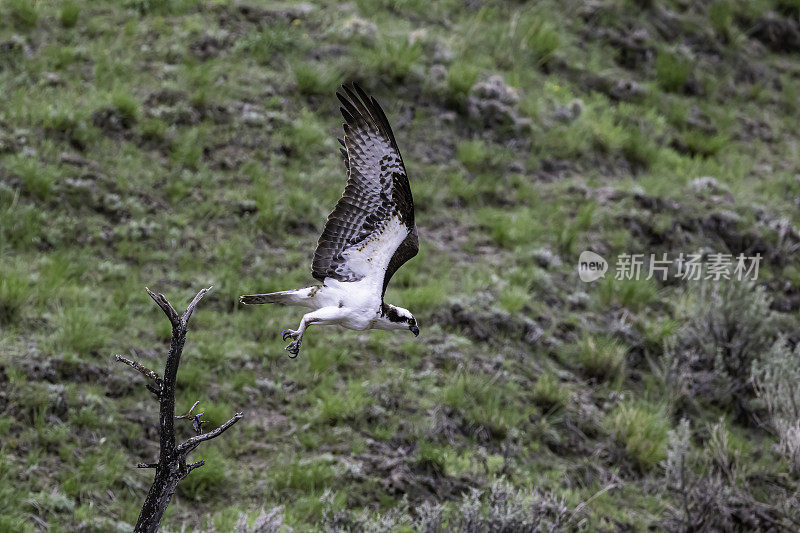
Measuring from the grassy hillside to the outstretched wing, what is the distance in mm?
1982

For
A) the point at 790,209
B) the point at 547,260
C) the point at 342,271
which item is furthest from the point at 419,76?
the point at 342,271

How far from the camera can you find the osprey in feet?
11.1

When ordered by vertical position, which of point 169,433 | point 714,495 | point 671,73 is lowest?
point 714,495

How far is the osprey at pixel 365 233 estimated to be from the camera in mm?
3381

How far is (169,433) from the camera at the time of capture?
119 inches

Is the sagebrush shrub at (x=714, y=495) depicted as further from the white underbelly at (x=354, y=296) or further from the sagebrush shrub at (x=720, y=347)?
the white underbelly at (x=354, y=296)

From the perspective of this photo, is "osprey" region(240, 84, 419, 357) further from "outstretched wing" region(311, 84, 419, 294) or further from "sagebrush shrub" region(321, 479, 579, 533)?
"sagebrush shrub" region(321, 479, 579, 533)

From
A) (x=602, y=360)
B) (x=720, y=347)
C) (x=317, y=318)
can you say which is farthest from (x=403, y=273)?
(x=317, y=318)

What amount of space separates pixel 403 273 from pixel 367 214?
320 cm

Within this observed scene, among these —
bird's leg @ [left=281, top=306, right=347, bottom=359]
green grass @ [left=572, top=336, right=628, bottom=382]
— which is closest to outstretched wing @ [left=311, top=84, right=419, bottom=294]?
bird's leg @ [left=281, top=306, right=347, bottom=359]

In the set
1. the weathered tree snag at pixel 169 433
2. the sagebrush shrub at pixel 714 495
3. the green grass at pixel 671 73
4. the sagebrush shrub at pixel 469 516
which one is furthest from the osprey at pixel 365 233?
the green grass at pixel 671 73

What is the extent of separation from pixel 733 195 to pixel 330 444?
530cm

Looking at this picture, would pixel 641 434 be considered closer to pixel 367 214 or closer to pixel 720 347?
pixel 720 347

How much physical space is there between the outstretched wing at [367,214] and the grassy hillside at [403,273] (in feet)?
6.50
